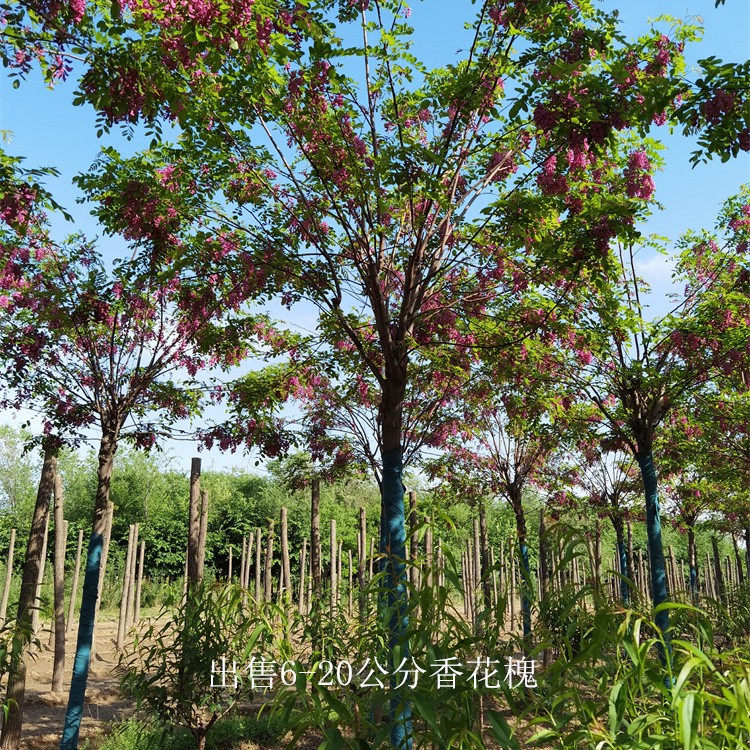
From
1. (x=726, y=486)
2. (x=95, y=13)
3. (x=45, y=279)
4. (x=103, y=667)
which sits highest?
(x=95, y=13)

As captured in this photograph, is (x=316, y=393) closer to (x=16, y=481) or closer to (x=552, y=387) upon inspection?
(x=552, y=387)

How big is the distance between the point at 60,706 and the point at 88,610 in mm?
3175

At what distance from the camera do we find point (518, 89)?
4.52 meters

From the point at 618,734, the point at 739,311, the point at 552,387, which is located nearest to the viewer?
the point at 618,734

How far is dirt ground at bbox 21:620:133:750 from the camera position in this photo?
7.41 meters

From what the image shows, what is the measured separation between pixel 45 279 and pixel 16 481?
A: 28645 mm

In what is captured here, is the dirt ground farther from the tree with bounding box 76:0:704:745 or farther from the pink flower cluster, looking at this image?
the pink flower cluster

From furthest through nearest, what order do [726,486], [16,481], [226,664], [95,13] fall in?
1. [16,481]
2. [726,486]
3. [226,664]
4. [95,13]

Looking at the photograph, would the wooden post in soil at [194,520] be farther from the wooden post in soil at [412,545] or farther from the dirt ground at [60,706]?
the wooden post in soil at [412,545]

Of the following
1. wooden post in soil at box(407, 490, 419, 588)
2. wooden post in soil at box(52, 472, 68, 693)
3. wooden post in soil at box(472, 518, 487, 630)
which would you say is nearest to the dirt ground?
wooden post in soil at box(52, 472, 68, 693)

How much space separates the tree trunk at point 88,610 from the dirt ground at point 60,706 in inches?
15.6

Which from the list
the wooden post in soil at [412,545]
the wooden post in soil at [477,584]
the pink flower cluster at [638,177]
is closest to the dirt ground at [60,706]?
the wooden post in soil at [412,545]

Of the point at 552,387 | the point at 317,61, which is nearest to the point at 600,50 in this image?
the point at 317,61

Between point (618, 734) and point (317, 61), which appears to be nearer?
point (618, 734)
